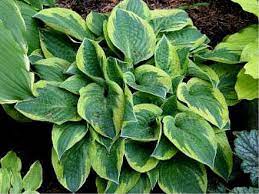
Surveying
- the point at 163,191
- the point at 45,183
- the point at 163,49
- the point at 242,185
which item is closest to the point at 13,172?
the point at 45,183

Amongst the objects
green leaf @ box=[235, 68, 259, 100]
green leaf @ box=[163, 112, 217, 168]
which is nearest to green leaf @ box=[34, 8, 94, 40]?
green leaf @ box=[163, 112, 217, 168]

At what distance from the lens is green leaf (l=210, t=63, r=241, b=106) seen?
2186mm

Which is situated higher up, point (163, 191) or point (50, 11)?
point (50, 11)

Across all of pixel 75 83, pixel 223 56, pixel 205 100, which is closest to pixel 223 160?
pixel 205 100

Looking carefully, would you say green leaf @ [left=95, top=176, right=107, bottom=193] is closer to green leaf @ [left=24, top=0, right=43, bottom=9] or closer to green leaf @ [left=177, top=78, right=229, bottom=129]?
green leaf @ [left=177, top=78, right=229, bottom=129]

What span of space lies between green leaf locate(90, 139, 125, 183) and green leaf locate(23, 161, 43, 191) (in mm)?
248

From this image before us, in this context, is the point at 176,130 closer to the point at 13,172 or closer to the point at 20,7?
the point at 13,172

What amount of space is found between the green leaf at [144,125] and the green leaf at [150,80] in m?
0.07

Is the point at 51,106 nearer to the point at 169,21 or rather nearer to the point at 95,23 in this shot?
→ the point at 95,23

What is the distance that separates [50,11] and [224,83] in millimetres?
845

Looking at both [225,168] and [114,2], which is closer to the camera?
[225,168]

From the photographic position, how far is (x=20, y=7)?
86.0 inches

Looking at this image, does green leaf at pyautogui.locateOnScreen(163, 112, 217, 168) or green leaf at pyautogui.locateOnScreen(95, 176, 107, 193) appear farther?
green leaf at pyautogui.locateOnScreen(95, 176, 107, 193)

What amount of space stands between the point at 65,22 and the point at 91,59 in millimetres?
227
